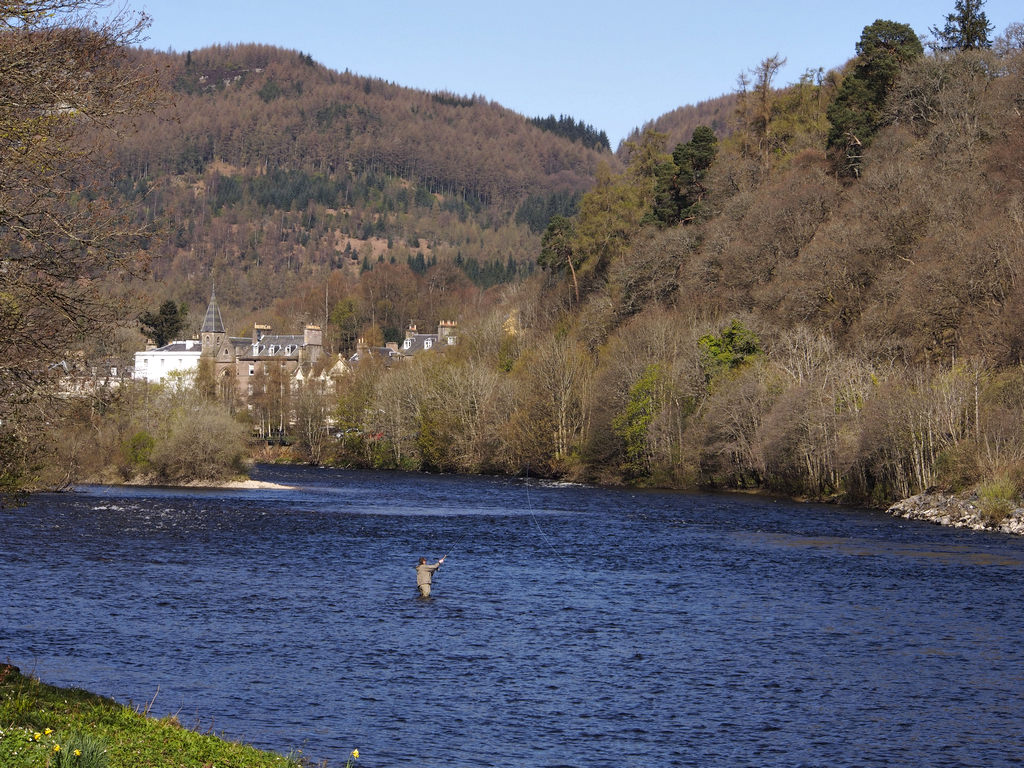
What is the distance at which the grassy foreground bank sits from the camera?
1125 centimetres

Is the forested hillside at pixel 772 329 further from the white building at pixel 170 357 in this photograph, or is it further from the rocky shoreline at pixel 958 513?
the white building at pixel 170 357

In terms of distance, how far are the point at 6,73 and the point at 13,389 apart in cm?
496

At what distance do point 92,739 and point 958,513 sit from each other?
45.1m

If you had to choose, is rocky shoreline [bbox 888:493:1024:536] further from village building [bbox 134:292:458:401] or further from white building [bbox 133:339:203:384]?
white building [bbox 133:339:203:384]

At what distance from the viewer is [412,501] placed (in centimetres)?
6562

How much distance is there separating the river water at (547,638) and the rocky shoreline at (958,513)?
1.56 meters

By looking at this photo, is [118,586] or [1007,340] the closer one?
[118,586]

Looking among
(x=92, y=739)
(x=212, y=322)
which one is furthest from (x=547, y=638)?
(x=212, y=322)

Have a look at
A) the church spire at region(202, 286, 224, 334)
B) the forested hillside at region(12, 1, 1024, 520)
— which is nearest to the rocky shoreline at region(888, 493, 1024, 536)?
the forested hillside at region(12, 1, 1024, 520)

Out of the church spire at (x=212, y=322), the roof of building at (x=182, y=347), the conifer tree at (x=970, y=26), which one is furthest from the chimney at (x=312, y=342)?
the conifer tree at (x=970, y=26)

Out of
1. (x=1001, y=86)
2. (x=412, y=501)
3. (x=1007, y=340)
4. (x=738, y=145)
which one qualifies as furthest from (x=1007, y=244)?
(x=738, y=145)

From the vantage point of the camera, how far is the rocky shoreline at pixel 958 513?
45.6 m

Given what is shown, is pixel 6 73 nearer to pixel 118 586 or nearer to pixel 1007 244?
pixel 118 586

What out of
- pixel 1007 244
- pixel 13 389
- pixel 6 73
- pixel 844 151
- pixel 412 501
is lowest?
pixel 412 501
